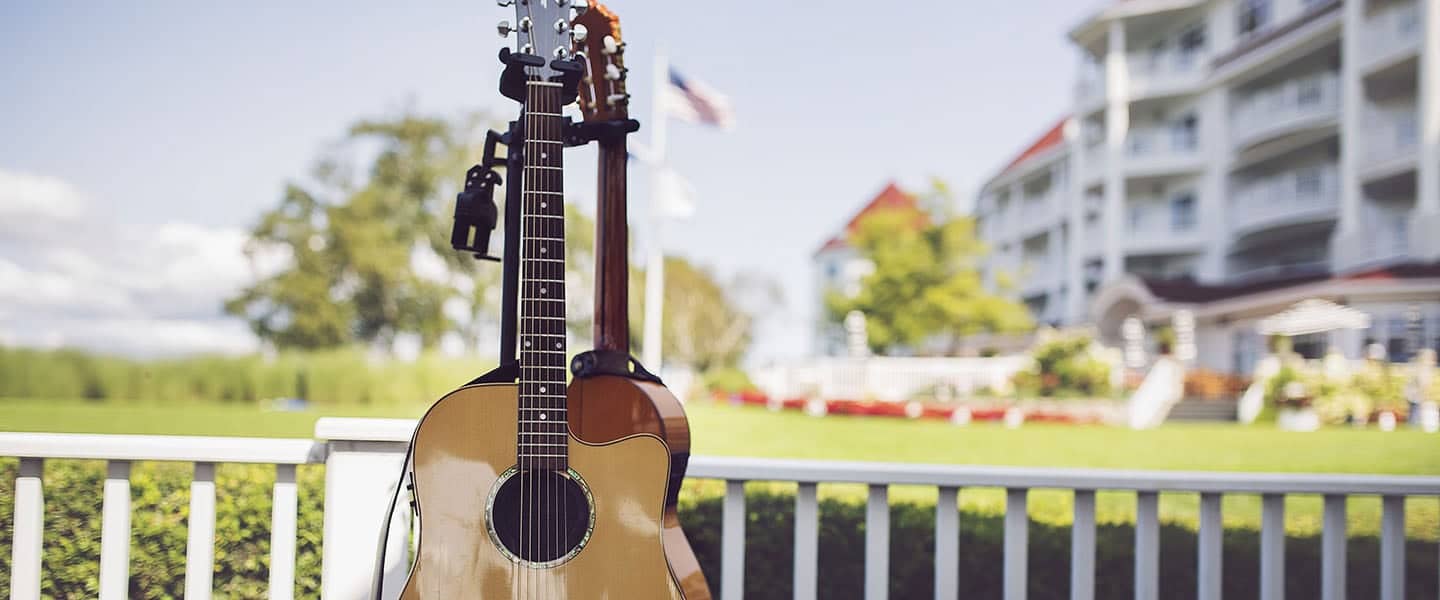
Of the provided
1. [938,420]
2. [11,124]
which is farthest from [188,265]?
[938,420]

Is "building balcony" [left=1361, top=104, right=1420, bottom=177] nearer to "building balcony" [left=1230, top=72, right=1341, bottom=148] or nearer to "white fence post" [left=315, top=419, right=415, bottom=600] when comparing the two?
"building balcony" [left=1230, top=72, right=1341, bottom=148]

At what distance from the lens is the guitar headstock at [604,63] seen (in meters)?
1.96

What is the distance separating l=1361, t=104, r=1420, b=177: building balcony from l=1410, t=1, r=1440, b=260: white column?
745 mm

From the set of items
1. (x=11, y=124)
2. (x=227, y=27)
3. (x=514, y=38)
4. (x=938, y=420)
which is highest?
(x=227, y=27)

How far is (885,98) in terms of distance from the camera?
26.0 meters

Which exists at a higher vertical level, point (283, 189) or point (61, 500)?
point (283, 189)

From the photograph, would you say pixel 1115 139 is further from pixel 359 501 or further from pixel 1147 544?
pixel 359 501

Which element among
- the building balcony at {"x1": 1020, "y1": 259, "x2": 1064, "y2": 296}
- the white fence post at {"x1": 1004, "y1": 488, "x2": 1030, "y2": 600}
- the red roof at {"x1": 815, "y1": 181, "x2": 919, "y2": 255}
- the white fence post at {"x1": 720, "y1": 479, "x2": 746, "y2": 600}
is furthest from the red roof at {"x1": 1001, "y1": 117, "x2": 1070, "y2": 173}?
the white fence post at {"x1": 720, "y1": 479, "x2": 746, "y2": 600}

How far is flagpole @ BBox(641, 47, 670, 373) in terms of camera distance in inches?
522

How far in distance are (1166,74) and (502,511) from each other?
25.9 meters

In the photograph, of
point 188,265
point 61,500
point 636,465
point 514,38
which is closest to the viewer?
point 636,465

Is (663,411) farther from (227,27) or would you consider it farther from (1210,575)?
(227,27)

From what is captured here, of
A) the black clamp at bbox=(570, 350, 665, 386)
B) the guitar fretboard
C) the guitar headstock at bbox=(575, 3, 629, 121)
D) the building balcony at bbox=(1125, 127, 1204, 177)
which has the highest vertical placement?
the building balcony at bbox=(1125, 127, 1204, 177)

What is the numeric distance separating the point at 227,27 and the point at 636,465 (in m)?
14.7
